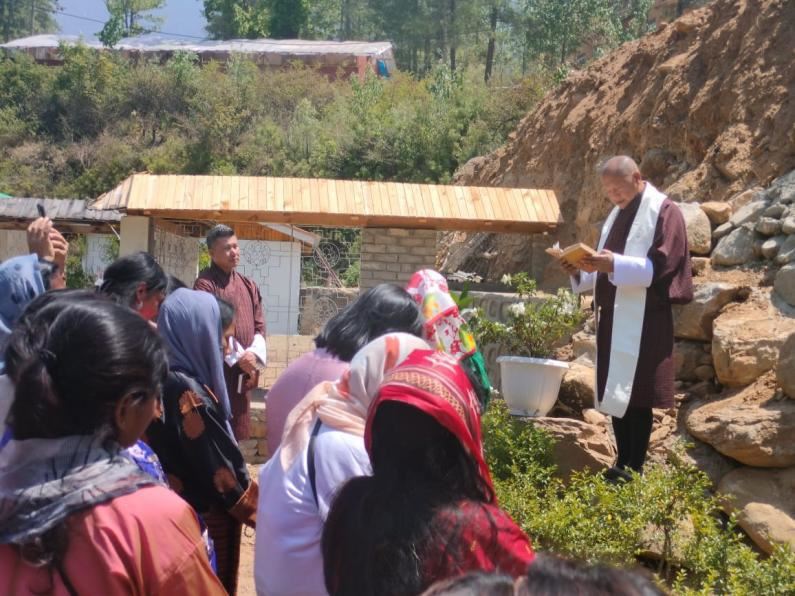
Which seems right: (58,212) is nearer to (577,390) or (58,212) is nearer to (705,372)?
(577,390)

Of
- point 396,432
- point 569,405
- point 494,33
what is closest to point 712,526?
point 569,405

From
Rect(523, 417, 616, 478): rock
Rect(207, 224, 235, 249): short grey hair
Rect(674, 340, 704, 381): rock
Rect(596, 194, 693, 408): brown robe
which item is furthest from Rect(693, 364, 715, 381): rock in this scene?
Rect(207, 224, 235, 249): short grey hair

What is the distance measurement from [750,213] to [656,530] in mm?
3499

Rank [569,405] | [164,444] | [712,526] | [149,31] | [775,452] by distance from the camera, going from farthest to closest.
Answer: [149,31] → [569,405] → [775,452] → [712,526] → [164,444]

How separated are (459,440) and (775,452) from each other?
3.55m

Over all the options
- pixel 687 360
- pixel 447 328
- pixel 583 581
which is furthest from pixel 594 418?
pixel 583 581

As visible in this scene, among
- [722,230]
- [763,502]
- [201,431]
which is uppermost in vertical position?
[722,230]

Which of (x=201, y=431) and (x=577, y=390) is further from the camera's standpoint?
(x=577, y=390)

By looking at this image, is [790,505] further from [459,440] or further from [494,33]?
[494,33]

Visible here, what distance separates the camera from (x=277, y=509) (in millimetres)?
2451

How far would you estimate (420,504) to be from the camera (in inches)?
76.2

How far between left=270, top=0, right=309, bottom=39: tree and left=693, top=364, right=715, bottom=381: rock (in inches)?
1758

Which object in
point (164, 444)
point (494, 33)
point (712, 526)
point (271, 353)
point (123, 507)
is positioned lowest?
point (271, 353)

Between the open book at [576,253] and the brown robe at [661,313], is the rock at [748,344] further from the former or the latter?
the open book at [576,253]
